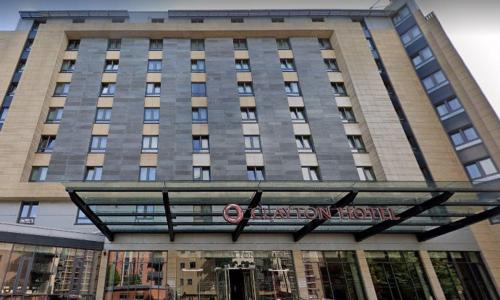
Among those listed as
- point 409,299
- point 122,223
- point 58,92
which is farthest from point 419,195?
point 58,92

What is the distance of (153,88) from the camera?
91.2 ft

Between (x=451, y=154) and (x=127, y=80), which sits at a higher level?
(x=127, y=80)

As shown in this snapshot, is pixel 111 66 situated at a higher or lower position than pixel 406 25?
lower

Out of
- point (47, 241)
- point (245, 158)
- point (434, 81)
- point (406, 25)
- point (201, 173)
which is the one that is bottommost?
point (47, 241)

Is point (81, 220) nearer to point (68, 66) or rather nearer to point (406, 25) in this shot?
point (68, 66)

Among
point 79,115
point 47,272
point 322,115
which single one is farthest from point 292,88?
point 47,272

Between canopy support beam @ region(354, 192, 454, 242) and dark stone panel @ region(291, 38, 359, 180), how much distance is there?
4.77m

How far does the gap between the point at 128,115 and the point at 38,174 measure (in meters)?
8.07

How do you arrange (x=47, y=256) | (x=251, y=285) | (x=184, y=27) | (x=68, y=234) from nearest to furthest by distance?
(x=47, y=256) < (x=68, y=234) < (x=251, y=285) < (x=184, y=27)

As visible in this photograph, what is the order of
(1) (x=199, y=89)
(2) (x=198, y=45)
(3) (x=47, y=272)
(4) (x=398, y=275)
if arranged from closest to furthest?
(3) (x=47, y=272) < (4) (x=398, y=275) < (1) (x=199, y=89) < (2) (x=198, y=45)

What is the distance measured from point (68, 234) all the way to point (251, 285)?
12.0 m

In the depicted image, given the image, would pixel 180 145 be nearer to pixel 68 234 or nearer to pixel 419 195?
pixel 68 234

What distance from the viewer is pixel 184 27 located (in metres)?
31.0

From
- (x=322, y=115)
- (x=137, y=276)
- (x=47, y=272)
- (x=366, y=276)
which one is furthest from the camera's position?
(x=322, y=115)
